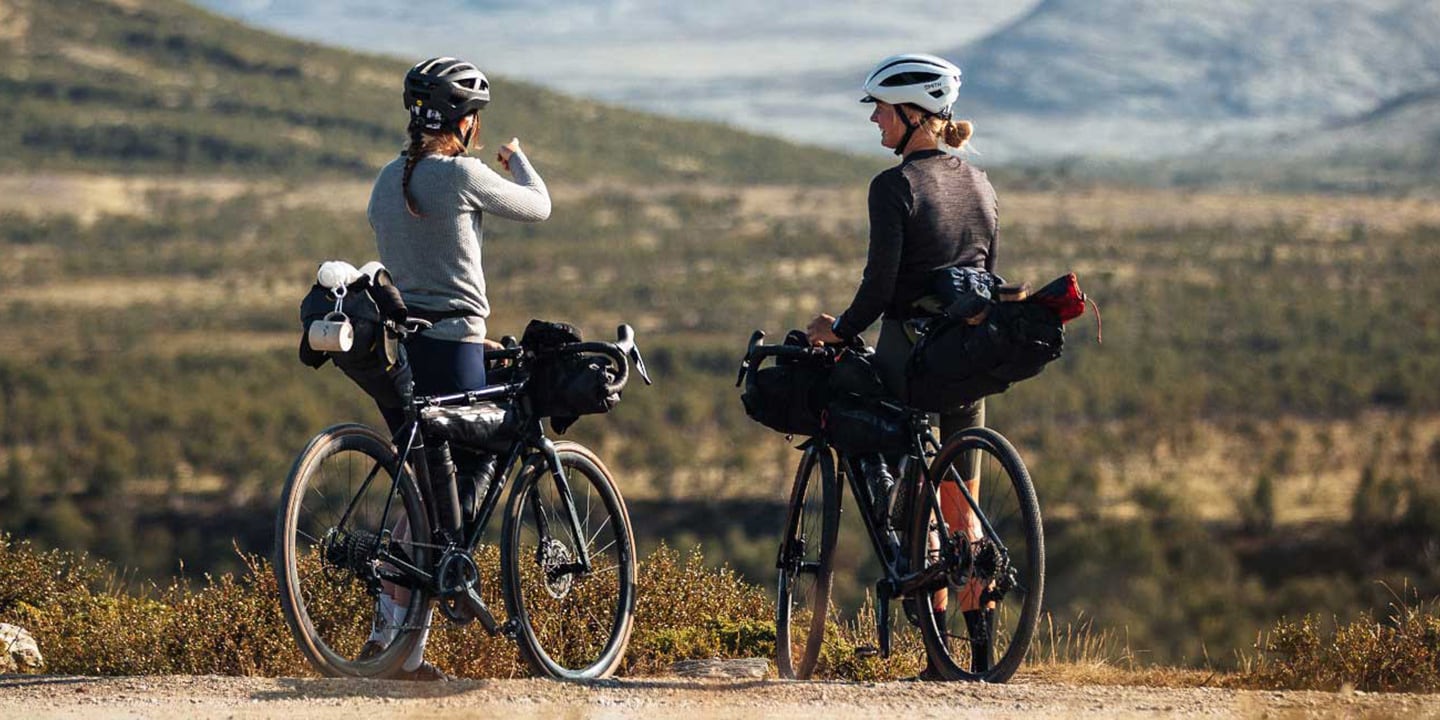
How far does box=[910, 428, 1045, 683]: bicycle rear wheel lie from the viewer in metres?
6.17

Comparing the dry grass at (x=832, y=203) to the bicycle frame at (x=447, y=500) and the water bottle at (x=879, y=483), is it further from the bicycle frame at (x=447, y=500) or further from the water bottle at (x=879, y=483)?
the bicycle frame at (x=447, y=500)

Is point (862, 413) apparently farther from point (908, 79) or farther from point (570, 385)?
point (908, 79)

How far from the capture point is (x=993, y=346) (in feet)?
20.1

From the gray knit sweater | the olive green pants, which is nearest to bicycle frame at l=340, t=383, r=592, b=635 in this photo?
the gray knit sweater

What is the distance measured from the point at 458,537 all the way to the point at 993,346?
1741mm

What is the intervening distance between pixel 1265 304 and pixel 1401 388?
20045 millimetres

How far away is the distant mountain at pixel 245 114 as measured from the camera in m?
120

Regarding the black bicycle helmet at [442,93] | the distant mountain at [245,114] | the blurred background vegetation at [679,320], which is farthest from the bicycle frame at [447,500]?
the distant mountain at [245,114]

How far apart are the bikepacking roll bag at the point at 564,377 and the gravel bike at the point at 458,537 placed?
0.04 feet

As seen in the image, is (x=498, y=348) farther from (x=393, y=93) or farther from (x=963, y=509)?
(x=393, y=93)

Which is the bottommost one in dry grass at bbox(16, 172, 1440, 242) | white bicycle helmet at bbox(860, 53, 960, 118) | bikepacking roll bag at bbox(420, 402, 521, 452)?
bikepacking roll bag at bbox(420, 402, 521, 452)

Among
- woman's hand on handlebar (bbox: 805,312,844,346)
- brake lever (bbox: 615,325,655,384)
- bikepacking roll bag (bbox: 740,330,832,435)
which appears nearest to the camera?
brake lever (bbox: 615,325,655,384)

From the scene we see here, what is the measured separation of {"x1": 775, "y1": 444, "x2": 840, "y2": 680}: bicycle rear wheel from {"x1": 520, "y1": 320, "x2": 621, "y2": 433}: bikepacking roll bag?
742 millimetres

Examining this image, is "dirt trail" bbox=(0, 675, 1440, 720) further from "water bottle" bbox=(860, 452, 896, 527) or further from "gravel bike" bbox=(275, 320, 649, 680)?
"water bottle" bbox=(860, 452, 896, 527)
